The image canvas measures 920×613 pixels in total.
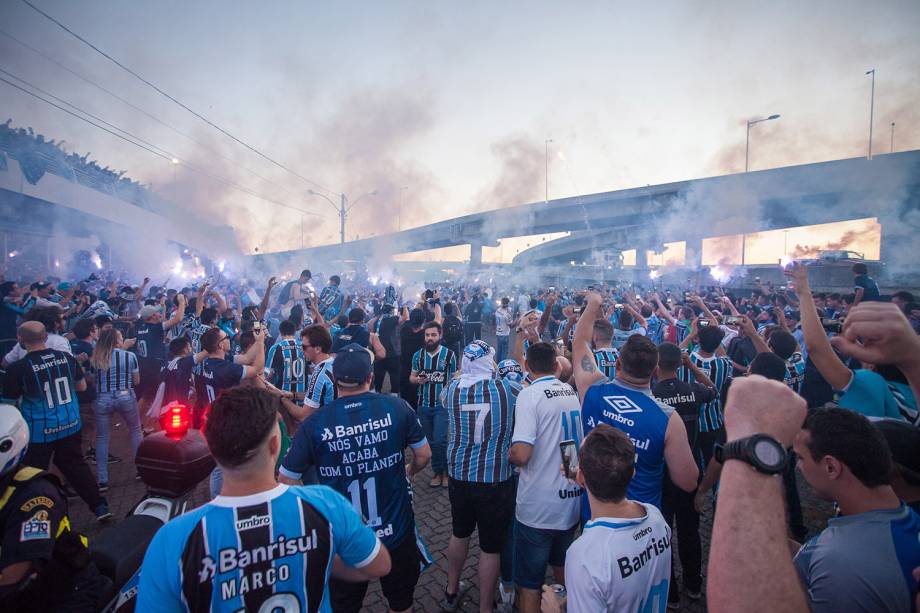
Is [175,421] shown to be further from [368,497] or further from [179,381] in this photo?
[179,381]

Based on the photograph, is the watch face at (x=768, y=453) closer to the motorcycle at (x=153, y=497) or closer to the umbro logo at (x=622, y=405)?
the umbro logo at (x=622, y=405)

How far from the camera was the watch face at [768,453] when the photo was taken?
1.16 meters

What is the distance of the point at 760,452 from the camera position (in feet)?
3.96

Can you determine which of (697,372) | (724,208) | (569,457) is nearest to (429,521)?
(569,457)

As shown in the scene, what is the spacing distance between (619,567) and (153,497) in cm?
264

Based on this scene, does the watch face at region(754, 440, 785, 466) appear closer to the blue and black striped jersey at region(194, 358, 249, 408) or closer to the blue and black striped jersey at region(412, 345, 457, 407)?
the blue and black striped jersey at region(194, 358, 249, 408)

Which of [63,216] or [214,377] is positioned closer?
[214,377]

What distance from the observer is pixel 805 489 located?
630cm

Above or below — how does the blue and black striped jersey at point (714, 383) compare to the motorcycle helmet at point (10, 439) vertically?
below

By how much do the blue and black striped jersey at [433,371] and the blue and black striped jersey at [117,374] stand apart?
423cm

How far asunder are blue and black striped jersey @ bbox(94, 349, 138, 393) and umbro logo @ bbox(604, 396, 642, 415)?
6.75 m

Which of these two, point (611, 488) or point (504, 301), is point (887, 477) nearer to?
point (611, 488)

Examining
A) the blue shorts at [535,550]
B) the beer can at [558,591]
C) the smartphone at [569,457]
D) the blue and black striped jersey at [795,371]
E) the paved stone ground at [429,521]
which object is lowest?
the paved stone ground at [429,521]

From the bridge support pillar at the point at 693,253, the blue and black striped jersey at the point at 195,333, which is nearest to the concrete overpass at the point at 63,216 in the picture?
the blue and black striped jersey at the point at 195,333
